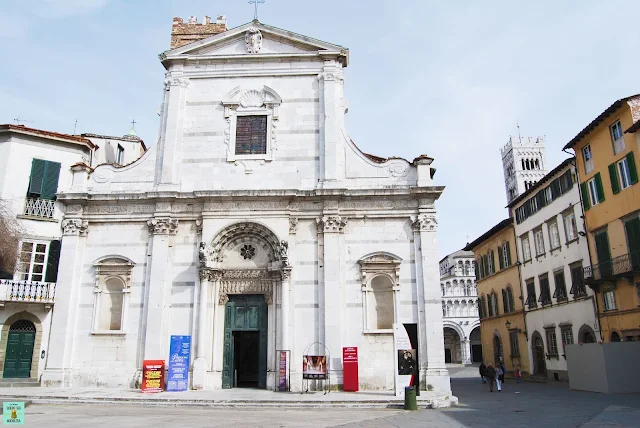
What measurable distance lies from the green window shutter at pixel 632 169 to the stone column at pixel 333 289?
44.4ft

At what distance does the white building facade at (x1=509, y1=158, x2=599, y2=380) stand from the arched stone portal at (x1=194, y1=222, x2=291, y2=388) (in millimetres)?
16914

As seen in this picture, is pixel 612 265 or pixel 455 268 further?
pixel 455 268

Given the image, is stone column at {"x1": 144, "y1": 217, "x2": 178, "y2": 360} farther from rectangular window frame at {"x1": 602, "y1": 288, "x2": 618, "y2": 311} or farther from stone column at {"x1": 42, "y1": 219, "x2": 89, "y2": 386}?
rectangular window frame at {"x1": 602, "y1": 288, "x2": 618, "y2": 311}

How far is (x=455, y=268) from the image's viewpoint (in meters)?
72.0

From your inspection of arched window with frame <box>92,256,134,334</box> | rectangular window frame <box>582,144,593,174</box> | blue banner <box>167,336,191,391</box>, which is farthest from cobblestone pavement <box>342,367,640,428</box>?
rectangular window frame <box>582,144,593,174</box>

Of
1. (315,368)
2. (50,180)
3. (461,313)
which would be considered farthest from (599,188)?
(461,313)

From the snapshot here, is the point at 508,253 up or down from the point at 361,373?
up

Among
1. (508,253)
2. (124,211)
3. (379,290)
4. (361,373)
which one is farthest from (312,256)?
(508,253)

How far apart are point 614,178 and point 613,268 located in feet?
14.3

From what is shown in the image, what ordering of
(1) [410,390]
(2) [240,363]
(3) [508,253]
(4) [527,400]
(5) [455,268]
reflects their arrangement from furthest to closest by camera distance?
(5) [455,268] → (3) [508,253] → (2) [240,363] → (4) [527,400] → (1) [410,390]

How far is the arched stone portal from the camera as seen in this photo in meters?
19.9

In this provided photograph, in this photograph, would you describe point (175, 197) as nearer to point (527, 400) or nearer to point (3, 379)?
point (3, 379)

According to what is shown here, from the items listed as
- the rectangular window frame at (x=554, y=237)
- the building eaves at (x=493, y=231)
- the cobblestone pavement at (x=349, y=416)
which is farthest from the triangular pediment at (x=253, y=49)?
the building eaves at (x=493, y=231)

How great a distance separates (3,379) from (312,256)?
44.4ft
